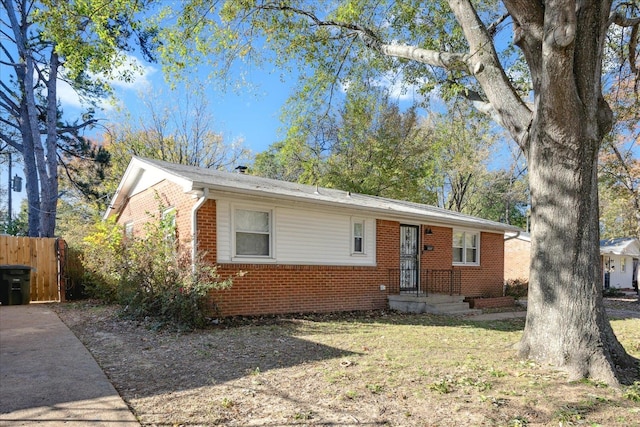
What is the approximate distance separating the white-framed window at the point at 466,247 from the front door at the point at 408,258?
222 centimetres

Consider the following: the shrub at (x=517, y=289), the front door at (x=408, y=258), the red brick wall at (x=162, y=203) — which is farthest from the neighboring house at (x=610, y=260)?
the red brick wall at (x=162, y=203)

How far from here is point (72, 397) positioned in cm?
398

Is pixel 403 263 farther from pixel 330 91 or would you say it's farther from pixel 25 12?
pixel 25 12

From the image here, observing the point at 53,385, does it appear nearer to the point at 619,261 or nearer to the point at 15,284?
the point at 15,284

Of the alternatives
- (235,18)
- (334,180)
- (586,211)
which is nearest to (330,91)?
(235,18)

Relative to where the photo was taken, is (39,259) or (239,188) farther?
(39,259)

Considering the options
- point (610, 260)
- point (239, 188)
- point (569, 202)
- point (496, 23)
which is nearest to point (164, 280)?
point (239, 188)

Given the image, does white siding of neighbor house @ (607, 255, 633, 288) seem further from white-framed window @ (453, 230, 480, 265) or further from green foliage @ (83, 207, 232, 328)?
green foliage @ (83, 207, 232, 328)

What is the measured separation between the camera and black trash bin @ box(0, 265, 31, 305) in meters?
11.1

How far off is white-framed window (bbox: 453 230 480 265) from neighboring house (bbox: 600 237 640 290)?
50.7ft

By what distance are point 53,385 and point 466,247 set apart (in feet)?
43.9

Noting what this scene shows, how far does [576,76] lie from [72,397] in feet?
22.8

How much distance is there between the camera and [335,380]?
4547 millimetres

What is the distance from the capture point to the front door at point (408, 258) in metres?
12.7
